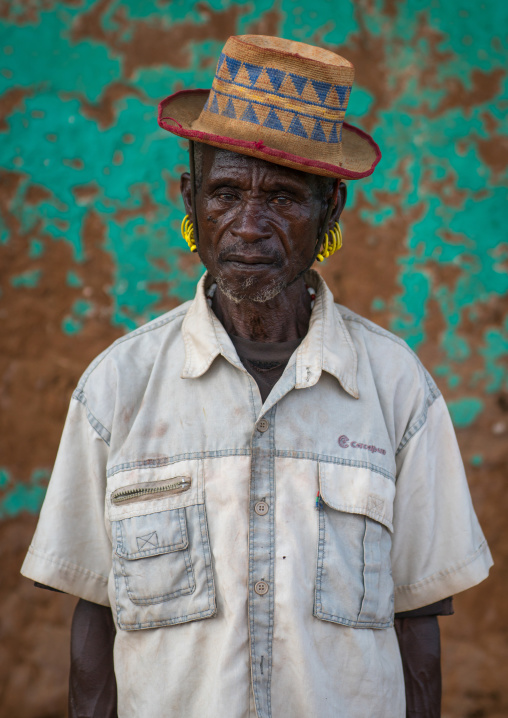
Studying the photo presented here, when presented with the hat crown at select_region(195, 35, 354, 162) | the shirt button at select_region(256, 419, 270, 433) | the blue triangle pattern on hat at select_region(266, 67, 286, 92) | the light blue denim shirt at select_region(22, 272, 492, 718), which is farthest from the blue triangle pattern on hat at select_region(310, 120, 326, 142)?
the shirt button at select_region(256, 419, 270, 433)

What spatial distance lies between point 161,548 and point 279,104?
3.56ft

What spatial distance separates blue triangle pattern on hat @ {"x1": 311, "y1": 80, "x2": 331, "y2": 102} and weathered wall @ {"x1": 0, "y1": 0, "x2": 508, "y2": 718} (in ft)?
3.70

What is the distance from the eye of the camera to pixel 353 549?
1859 mm

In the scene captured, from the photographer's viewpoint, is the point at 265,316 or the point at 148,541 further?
the point at 265,316

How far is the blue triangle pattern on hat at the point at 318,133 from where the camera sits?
190cm

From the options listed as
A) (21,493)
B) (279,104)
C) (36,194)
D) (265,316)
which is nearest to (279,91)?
(279,104)

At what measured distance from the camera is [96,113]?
2.92 m

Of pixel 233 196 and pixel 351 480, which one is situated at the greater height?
pixel 233 196

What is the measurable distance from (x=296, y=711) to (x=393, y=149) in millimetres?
2049

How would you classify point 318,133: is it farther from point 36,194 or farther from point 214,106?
point 36,194

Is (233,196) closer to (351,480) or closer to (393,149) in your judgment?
(351,480)

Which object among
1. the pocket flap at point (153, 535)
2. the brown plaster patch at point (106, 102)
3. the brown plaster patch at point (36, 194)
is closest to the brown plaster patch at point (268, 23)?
the brown plaster patch at point (106, 102)

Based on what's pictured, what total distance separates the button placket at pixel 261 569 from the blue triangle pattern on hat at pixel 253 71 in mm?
842

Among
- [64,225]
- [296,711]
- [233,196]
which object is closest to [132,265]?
[64,225]
